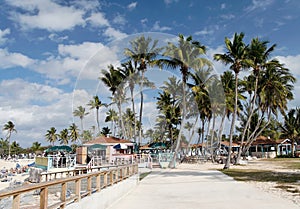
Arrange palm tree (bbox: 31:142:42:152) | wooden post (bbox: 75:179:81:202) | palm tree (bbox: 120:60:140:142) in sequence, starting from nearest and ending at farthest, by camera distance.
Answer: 1. wooden post (bbox: 75:179:81:202)
2. palm tree (bbox: 120:60:140:142)
3. palm tree (bbox: 31:142:42:152)

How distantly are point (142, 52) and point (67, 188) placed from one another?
21534 millimetres

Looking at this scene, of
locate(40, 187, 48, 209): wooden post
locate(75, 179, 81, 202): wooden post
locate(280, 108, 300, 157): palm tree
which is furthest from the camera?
locate(280, 108, 300, 157): palm tree

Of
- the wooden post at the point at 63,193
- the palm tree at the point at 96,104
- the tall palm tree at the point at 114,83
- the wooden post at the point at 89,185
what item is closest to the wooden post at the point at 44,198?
the wooden post at the point at 63,193

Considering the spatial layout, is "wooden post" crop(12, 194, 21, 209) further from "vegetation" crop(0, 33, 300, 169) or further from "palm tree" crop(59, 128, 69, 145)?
"palm tree" crop(59, 128, 69, 145)

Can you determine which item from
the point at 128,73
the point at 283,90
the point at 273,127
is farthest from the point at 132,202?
the point at 273,127

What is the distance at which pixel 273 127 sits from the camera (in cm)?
6197

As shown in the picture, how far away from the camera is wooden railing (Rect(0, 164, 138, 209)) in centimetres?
362

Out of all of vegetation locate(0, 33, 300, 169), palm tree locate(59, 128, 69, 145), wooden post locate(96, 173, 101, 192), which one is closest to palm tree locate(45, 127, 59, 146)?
palm tree locate(59, 128, 69, 145)

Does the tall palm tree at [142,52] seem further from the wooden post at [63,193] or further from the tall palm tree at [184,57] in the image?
the wooden post at [63,193]

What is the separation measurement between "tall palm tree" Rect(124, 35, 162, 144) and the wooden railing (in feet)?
49.7

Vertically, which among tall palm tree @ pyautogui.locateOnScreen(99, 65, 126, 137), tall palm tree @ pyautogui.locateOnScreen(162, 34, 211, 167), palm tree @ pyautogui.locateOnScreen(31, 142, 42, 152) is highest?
tall palm tree @ pyautogui.locateOnScreen(162, 34, 211, 167)

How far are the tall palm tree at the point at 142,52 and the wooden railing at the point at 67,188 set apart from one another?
15164 mm

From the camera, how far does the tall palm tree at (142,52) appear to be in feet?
77.5

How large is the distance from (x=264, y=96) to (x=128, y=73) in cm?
1387
